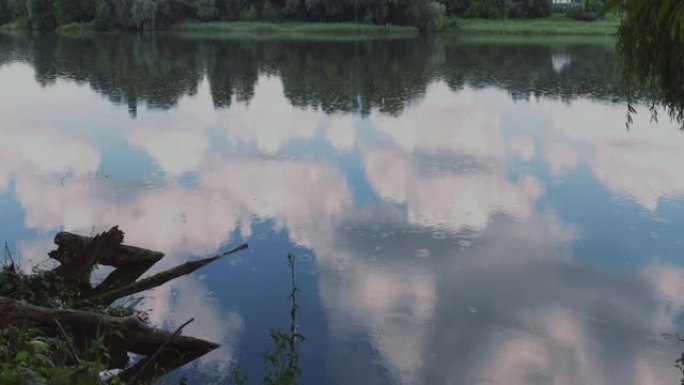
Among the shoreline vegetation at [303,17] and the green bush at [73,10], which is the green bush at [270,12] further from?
the green bush at [73,10]

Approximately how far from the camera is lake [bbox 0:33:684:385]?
6.61 metres

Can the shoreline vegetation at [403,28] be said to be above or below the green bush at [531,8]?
below

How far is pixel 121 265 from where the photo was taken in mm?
7520

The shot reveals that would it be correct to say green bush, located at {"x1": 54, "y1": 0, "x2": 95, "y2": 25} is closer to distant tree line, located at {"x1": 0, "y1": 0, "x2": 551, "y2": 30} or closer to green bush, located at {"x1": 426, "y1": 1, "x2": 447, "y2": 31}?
distant tree line, located at {"x1": 0, "y1": 0, "x2": 551, "y2": 30}

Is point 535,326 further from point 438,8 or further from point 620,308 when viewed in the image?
point 438,8

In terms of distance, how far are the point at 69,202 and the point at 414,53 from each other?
28.8 metres

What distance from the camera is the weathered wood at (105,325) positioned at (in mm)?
5152

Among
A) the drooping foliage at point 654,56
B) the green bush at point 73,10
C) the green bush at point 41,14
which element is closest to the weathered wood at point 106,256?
the drooping foliage at point 654,56

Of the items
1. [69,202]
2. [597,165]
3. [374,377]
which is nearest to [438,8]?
[597,165]

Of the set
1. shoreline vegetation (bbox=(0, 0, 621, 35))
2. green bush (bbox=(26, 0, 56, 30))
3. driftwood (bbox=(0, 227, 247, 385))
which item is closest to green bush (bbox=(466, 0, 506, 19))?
driftwood (bbox=(0, 227, 247, 385))

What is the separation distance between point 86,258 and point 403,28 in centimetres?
4941

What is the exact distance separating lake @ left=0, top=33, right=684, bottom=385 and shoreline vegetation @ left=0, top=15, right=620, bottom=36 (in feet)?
97.0

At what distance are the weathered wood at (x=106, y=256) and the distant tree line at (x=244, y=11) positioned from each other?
47.9 metres

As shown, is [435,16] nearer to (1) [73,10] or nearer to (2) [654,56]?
(1) [73,10]
